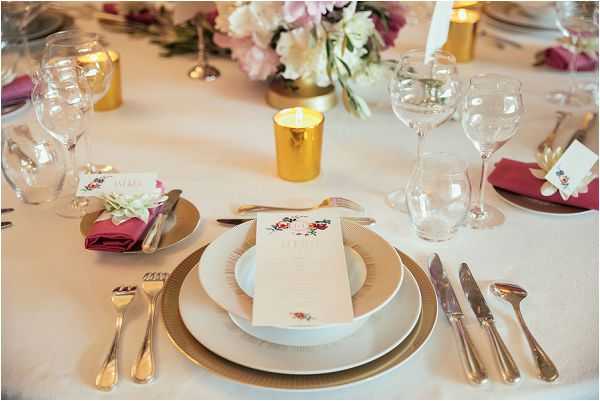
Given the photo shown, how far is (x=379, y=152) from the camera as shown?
4.24 feet

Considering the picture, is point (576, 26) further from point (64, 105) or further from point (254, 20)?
point (64, 105)

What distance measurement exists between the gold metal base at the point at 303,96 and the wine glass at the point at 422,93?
36 centimetres

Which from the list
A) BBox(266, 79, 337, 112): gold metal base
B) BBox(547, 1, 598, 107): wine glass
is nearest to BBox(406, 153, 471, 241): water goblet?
BBox(266, 79, 337, 112): gold metal base

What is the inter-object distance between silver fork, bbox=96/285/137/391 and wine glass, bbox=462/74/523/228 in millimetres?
524

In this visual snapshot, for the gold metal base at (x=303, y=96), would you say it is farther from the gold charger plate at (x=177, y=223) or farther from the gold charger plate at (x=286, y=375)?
the gold charger plate at (x=286, y=375)

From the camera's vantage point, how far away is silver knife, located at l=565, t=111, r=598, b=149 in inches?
52.1

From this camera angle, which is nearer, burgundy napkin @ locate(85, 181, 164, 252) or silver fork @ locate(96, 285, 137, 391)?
silver fork @ locate(96, 285, 137, 391)

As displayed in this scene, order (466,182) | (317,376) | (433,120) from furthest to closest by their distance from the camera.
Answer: (433,120) → (466,182) → (317,376)

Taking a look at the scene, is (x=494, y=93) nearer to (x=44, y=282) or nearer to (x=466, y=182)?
(x=466, y=182)

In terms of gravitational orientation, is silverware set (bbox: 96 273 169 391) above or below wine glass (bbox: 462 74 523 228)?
below

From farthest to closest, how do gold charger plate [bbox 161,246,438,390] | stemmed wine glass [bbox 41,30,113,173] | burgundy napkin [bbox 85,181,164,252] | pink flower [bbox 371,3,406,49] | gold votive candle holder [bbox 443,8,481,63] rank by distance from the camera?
gold votive candle holder [bbox 443,8,481,63], pink flower [bbox 371,3,406,49], stemmed wine glass [bbox 41,30,113,173], burgundy napkin [bbox 85,181,164,252], gold charger plate [bbox 161,246,438,390]

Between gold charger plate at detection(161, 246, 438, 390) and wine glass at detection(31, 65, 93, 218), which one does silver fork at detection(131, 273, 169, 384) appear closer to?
gold charger plate at detection(161, 246, 438, 390)

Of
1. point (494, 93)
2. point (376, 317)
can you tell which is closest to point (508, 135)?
Answer: point (494, 93)

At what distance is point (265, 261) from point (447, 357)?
25cm
